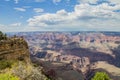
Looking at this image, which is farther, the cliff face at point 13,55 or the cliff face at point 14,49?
the cliff face at point 14,49

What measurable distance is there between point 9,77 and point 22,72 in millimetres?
2011

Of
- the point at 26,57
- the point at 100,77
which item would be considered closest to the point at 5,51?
the point at 26,57

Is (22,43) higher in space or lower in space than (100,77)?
higher

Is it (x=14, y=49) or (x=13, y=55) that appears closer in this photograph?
(x=13, y=55)

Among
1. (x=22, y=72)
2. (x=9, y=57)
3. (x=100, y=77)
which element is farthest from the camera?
(x=100, y=77)

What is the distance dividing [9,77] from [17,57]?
19.9 metres

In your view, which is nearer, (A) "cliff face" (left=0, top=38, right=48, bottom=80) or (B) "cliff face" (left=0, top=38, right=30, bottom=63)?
(A) "cliff face" (left=0, top=38, right=48, bottom=80)

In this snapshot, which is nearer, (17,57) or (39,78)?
A: (39,78)

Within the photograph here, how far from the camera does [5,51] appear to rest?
42.8 metres

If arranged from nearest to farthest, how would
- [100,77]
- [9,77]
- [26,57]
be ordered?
[9,77]
[26,57]
[100,77]

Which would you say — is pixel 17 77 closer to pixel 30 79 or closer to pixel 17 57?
pixel 30 79

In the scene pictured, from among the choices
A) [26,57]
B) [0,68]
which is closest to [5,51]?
[26,57]

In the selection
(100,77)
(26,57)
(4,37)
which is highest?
(4,37)

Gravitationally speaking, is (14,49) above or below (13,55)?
above
